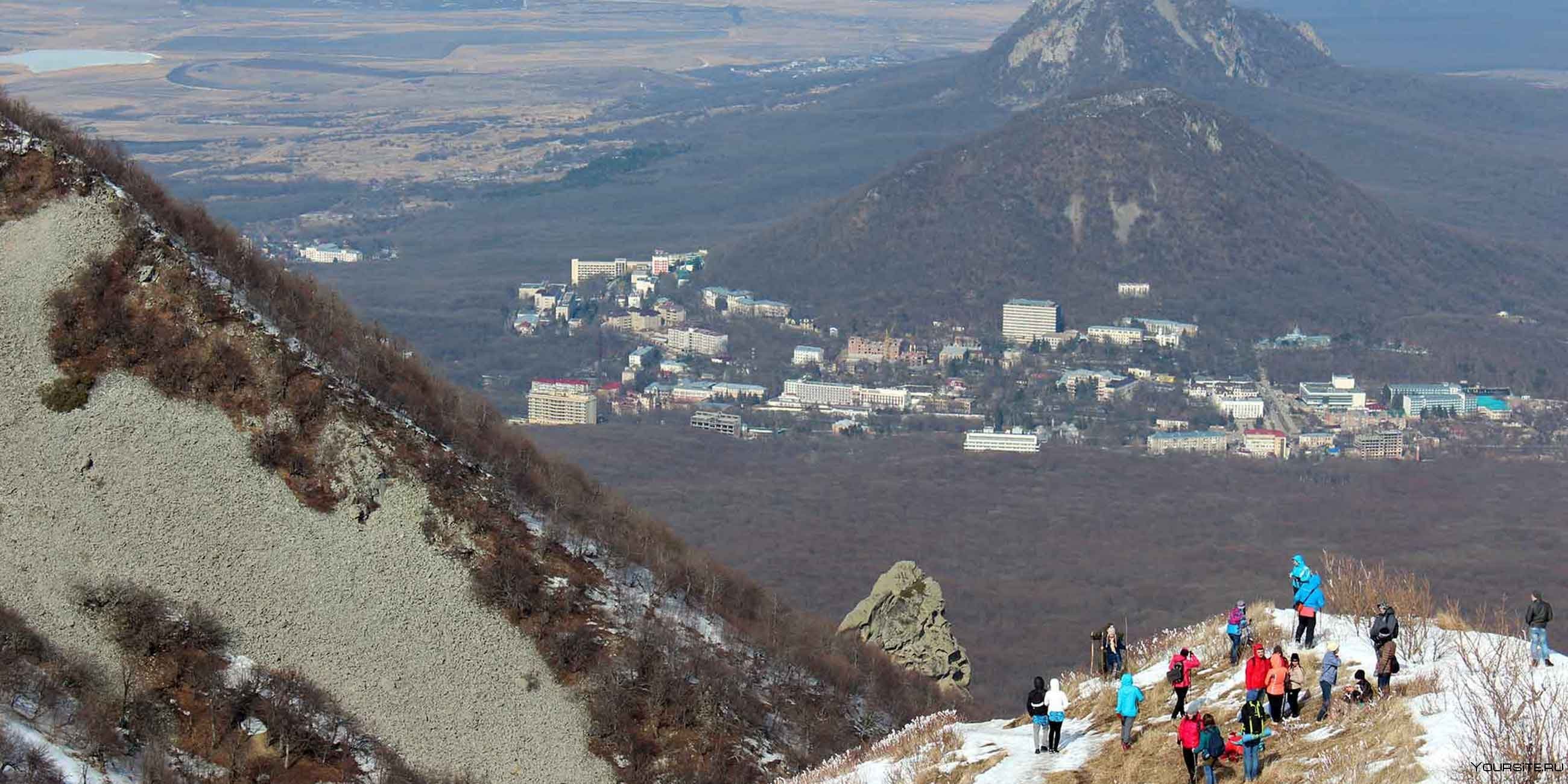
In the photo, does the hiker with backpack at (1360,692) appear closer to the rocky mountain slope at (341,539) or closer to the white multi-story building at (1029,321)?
the rocky mountain slope at (341,539)

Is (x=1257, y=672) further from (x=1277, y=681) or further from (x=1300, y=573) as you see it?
(x=1300, y=573)

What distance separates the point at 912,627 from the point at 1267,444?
87.6 m

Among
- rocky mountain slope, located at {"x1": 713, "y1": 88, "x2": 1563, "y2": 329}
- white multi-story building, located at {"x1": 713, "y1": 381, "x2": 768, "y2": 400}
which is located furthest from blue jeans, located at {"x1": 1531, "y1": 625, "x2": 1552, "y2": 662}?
rocky mountain slope, located at {"x1": 713, "y1": 88, "x2": 1563, "y2": 329}

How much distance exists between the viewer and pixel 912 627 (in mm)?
57219

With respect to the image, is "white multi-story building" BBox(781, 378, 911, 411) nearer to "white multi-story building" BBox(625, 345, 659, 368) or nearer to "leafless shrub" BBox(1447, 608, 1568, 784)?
"white multi-story building" BBox(625, 345, 659, 368)

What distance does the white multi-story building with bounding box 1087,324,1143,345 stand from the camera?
560 feet

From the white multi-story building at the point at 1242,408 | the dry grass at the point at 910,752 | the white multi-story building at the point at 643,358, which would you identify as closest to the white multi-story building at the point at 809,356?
the white multi-story building at the point at 643,358

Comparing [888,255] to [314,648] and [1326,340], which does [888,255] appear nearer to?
[1326,340]

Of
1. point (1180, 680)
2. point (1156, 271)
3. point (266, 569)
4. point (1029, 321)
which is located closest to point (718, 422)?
point (1029, 321)

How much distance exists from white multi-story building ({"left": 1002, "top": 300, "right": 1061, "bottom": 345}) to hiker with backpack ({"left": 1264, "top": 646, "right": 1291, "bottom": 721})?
14373 cm

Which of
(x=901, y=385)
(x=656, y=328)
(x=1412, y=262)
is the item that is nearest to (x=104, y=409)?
(x=901, y=385)

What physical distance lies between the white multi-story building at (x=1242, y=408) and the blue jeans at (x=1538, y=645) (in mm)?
122500

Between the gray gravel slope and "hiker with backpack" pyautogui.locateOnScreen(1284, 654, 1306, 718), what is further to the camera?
the gray gravel slope

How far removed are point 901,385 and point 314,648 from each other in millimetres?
119658
